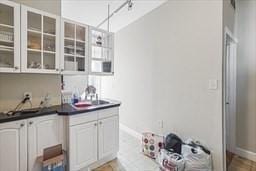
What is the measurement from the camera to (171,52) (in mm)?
2779

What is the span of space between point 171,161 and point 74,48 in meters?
2.07

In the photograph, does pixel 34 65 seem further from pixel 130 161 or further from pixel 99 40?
pixel 130 161

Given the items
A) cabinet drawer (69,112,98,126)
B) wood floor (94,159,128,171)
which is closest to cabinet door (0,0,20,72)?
cabinet drawer (69,112,98,126)

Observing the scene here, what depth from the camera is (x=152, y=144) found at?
2.76 meters

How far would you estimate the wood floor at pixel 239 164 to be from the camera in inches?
96.3

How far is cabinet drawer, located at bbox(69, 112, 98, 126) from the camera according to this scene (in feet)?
6.82

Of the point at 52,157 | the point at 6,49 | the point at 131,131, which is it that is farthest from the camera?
the point at 131,131

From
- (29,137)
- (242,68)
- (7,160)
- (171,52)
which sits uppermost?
(171,52)

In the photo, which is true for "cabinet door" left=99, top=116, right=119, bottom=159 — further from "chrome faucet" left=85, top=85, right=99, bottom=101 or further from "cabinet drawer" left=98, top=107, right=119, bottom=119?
"chrome faucet" left=85, top=85, right=99, bottom=101

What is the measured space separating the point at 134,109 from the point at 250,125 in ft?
7.06

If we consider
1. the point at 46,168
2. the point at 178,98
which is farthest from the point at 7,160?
the point at 178,98

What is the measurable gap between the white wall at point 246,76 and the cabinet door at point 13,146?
10.6 feet

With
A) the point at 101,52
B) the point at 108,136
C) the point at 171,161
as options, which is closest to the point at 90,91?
the point at 101,52

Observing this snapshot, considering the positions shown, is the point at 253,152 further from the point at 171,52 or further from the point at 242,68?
the point at 171,52
